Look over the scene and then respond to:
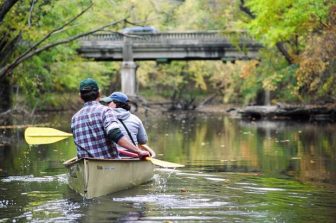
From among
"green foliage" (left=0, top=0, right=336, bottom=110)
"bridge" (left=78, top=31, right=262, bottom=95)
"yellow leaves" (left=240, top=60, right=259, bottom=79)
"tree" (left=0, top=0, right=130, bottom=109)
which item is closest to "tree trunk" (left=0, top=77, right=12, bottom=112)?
"tree" (left=0, top=0, right=130, bottom=109)

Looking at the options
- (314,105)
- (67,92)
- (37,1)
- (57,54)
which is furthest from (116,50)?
(37,1)

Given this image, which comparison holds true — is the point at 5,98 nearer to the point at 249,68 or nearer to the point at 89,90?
the point at 249,68

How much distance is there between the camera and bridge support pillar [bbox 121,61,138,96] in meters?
55.7

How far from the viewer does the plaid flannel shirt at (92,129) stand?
11.2m

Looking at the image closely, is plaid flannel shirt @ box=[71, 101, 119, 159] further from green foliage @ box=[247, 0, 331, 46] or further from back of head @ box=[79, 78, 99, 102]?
green foliage @ box=[247, 0, 331, 46]

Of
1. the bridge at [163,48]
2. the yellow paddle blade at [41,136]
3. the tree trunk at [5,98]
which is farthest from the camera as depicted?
the bridge at [163,48]

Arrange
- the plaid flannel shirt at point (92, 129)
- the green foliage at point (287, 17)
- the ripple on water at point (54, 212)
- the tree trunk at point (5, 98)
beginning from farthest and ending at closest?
the tree trunk at point (5, 98)
the green foliage at point (287, 17)
the plaid flannel shirt at point (92, 129)
the ripple on water at point (54, 212)

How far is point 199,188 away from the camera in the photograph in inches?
486

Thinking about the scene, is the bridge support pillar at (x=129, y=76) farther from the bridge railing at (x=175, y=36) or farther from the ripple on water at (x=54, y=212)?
the ripple on water at (x=54, y=212)

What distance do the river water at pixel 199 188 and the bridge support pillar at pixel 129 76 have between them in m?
33.4

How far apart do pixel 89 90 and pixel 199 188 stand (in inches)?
99.8

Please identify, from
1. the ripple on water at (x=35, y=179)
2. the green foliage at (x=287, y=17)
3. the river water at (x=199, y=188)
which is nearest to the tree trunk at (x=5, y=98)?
the green foliage at (x=287, y=17)

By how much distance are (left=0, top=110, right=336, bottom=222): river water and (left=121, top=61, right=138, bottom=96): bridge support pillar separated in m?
33.4

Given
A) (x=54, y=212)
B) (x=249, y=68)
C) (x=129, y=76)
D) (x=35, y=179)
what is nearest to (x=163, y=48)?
(x=129, y=76)
